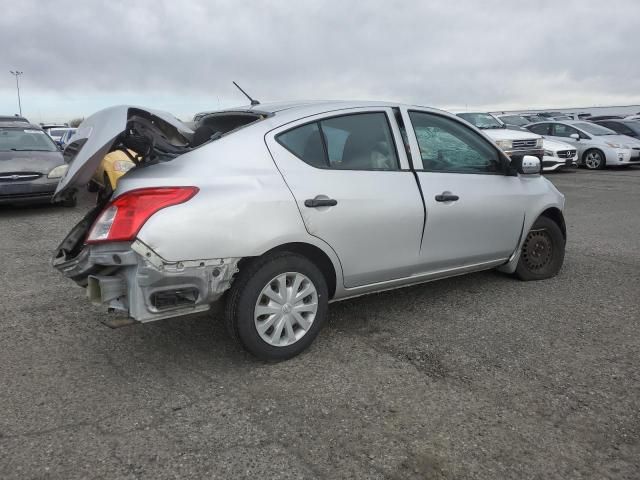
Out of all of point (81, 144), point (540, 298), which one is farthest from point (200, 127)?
point (540, 298)

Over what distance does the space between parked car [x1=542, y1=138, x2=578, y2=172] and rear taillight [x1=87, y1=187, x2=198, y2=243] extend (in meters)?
14.3

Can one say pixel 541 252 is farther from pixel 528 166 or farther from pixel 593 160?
pixel 593 160

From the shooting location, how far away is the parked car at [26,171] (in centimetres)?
883

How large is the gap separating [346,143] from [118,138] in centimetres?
144

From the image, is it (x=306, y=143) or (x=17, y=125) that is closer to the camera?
(x=306, y=143)

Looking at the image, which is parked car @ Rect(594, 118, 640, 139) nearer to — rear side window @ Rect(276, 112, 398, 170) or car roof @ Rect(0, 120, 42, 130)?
car roof @ Rect(0, 120, 42, 130)

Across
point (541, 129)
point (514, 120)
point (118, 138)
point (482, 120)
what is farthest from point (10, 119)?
point (514, 120)

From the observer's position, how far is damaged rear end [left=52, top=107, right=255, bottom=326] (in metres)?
2.96

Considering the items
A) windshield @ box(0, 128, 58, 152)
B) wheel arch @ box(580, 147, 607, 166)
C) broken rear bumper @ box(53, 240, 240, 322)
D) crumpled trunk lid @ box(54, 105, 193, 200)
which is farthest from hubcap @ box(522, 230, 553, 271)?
wheel arch @ box(580, 147, 607, 166)

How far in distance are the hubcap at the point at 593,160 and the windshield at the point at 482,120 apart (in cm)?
352

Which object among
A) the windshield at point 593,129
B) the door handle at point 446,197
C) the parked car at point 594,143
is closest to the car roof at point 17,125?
the door handle at point 446,197

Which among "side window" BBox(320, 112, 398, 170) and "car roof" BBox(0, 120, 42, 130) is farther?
"car roof" BBox(0, 120, 42, 130)

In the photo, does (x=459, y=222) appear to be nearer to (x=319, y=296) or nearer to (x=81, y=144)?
(x=319, y=296)

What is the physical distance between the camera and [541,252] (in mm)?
5172
